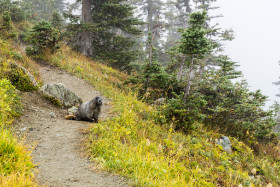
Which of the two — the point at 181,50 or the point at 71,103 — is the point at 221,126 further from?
the point at 71,103

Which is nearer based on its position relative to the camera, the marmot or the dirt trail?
the dirt trail

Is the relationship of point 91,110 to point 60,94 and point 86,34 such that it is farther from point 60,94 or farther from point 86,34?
point 86,34

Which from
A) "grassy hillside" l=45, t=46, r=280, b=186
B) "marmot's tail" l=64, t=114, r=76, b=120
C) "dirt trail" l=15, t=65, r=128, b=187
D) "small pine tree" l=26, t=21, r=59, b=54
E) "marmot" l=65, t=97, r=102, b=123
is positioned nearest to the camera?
"dirt trail" l=15, t=65, r=128, b=187

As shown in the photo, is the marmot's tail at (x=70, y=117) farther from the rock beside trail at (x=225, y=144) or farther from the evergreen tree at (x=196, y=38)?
the rock beside trail at (x=225, y=144)

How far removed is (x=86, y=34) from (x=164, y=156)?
14577 mm

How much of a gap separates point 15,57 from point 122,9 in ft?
30.0

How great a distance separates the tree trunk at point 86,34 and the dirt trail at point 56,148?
31.8 feet

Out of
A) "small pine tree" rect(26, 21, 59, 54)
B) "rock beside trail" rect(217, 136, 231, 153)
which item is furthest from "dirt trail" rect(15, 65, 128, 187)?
"small pine tree" rect(26, 21, 59, 54)

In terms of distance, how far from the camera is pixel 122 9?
15250 millimetres

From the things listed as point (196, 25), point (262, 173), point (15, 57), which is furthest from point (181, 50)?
point (15, 57)

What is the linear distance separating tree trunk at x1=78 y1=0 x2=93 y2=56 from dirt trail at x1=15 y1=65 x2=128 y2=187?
970 cm

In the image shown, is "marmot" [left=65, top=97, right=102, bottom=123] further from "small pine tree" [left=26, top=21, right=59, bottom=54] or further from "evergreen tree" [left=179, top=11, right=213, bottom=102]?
"small pine tree" [left=26, top=21, right=59, bottom=54]

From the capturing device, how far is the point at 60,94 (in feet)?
27.1

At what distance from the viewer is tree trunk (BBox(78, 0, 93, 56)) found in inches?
644
